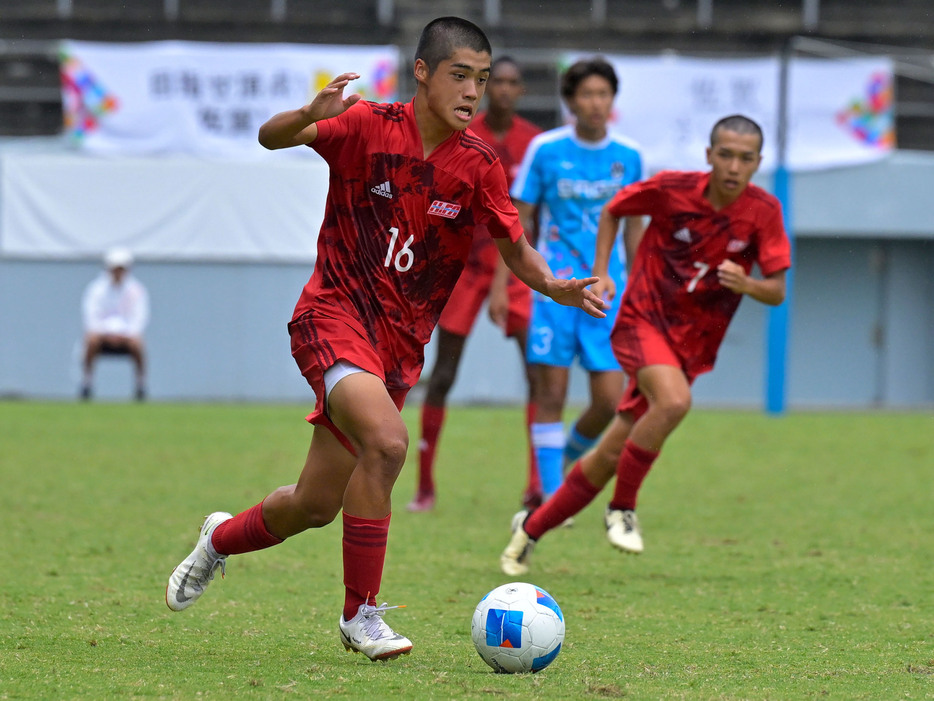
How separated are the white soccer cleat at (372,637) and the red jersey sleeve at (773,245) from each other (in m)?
2.63

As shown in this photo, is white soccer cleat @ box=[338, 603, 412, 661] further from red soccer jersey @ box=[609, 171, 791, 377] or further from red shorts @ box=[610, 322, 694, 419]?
red soccer jersey @ box=[609, 171, 791, 377]

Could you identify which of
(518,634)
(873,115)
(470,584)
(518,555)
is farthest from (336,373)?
(873,115)

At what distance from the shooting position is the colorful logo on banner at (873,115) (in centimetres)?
1753

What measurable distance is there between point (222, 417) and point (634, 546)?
387 inches

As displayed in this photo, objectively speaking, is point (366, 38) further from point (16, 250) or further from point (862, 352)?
point (862, 352)

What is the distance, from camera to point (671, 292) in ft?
19.5

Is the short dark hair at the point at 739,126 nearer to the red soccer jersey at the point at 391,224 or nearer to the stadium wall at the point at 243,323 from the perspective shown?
the red soccer jersey at the point at 391,224

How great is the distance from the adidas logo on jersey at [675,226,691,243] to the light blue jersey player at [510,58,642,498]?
1047 millimetres

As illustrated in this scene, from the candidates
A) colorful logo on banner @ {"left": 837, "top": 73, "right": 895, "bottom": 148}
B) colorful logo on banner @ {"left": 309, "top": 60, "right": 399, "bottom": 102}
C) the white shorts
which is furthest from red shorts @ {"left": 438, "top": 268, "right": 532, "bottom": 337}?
colorful logo on banner @ {"left": 837, "top": 73, "right": 895, "bottom": 148}

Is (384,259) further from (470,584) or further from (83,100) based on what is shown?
(83,100)

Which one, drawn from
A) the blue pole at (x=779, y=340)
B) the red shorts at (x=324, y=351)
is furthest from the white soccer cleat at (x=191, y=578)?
the blue pole at (x=779, y=340)

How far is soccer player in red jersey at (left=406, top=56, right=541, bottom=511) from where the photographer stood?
25.1 feet

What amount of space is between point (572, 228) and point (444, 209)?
115 inches

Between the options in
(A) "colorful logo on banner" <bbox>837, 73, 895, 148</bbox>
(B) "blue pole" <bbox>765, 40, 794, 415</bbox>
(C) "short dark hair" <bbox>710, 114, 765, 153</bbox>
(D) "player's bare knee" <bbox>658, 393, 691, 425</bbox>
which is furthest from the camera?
(A) "colorful logo on banner" <bbox>837, 73, 895, 148</bbox>
